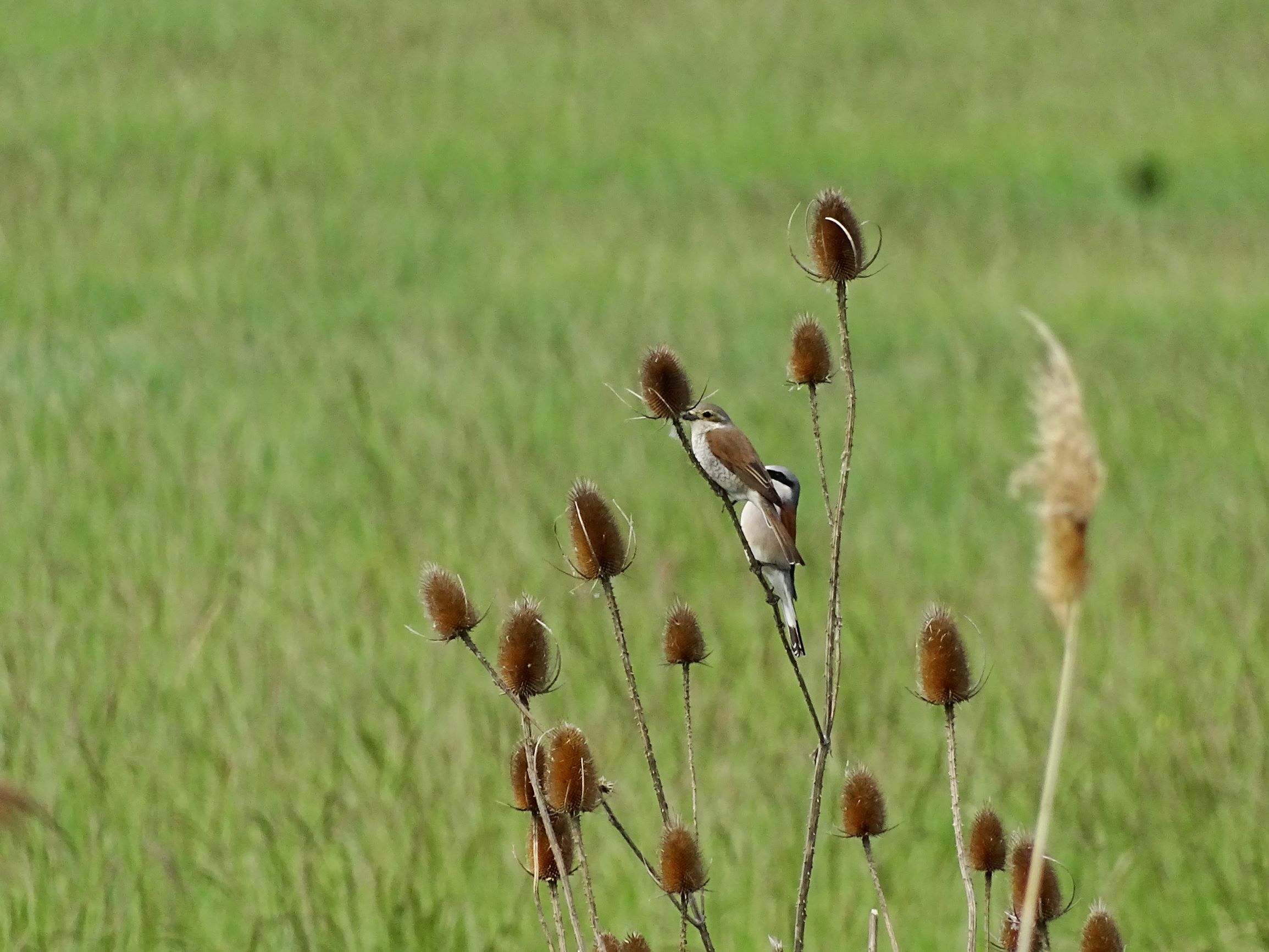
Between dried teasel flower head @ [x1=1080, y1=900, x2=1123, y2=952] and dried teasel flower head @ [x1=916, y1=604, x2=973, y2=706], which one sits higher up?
dried teasel flower head @ [x1=916, y1=604, x2=973, y2=706]

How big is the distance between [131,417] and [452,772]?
3.63m

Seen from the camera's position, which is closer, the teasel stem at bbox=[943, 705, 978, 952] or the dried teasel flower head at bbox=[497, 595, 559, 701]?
the teasel stem at bbox=[943, 705, 978, 952]

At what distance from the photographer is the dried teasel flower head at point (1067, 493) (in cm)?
115

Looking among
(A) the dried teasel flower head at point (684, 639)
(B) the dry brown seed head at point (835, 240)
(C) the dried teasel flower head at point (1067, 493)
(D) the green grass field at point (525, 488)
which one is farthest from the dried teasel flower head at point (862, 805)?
(D) the green grass field at point (525, 488)

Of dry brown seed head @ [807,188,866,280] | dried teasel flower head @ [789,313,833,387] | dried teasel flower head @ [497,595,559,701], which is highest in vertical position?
dry brown seed head @ [807,188,866,280]

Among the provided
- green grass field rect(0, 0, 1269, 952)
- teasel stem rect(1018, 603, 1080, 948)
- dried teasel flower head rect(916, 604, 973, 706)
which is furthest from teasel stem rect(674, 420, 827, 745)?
green grass field rect(0, 0, 1269, 952)

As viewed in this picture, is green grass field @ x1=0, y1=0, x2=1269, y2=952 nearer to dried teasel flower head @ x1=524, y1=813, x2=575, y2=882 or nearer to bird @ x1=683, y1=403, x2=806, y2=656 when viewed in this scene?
bird @ x1=683, y1=403, x2=806, y2=656

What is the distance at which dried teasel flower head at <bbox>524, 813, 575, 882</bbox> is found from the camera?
1.91 meters

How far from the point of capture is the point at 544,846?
6.37 feet

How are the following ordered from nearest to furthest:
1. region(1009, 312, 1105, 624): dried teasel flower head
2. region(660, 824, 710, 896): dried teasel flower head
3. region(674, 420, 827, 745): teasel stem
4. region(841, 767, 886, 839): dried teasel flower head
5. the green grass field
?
region(1009, 312, 1105, 624): dried teasel flower head < region(674, 420, 827, 745): teasel stem < region(660, 824, 710, 896): dried teasel flower head < region(841, 767, 886, 839): dried teasel flower head < the green grass field

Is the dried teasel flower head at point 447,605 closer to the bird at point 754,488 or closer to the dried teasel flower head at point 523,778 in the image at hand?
the dried teasel flower head at point 523,778

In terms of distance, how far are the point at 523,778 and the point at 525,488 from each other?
4448 mm

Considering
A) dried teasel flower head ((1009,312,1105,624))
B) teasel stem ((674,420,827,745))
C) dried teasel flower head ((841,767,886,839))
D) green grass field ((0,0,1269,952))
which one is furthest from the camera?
green grass field ((0,0,1269,952))

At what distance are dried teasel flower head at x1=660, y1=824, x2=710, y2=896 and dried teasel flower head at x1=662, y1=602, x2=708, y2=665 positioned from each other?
0.19 meters
